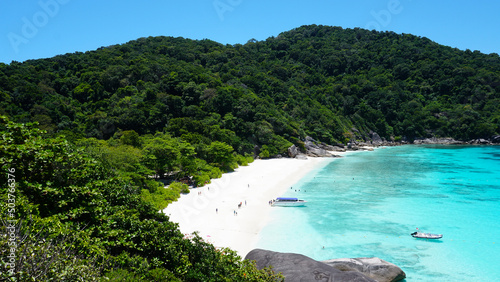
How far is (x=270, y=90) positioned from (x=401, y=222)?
72780 mm

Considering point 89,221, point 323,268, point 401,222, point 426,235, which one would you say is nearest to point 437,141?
point 401,222

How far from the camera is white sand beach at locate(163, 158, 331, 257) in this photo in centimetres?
2047

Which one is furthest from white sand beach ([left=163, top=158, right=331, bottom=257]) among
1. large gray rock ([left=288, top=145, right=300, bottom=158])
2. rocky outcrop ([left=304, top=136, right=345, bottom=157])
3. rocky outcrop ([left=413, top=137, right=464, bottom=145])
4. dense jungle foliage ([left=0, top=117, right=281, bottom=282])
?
rocky outcrop ([left=413, top=137, right=464, bottom=145])

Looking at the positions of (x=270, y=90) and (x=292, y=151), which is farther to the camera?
(x=270, y=90)

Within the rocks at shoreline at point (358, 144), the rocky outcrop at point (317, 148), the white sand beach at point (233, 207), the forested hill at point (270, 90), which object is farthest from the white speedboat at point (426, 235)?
the rocky outcrop at point (317, 148)

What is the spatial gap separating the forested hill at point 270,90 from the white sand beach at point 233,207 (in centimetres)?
1343

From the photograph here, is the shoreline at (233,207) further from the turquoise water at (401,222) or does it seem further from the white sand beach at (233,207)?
the turquoise water at (401,222)

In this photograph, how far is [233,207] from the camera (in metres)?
27.0

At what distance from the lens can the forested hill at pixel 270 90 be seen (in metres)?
54.2

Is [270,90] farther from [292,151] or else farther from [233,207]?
[233,207]

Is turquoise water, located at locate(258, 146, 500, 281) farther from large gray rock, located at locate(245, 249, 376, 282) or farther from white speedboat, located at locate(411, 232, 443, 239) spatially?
large gray rock, located at locate(245, 249, 376, 282)

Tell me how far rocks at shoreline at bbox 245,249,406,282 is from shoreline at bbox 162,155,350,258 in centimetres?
446

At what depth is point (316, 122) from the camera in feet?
276

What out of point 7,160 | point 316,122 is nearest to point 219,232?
point 7,160
